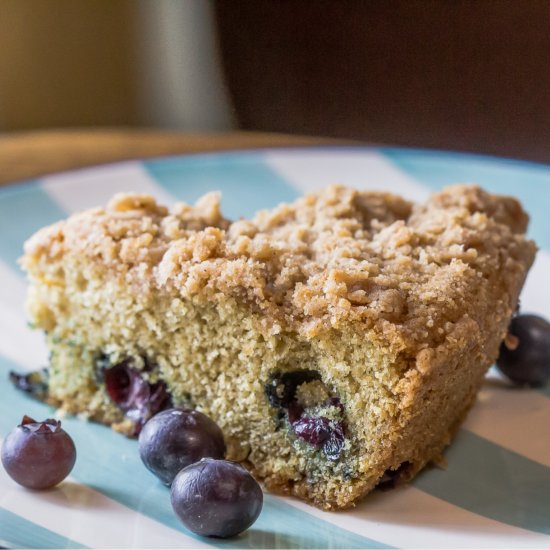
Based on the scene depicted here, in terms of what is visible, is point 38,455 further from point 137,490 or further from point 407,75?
point 407,75

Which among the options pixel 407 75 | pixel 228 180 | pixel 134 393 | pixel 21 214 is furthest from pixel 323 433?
pixel 407 75

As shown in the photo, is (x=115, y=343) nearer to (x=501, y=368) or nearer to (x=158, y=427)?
(x=158, y=427)

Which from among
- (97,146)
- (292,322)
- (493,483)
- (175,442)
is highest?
(292,322)

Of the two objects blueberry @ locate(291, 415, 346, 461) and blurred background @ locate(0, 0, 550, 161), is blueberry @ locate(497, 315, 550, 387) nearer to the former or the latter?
blueberry @ locate(291, 415, 346, 461)

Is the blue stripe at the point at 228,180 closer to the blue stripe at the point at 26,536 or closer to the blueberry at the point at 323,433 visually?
the blueberry at the point at 323,433

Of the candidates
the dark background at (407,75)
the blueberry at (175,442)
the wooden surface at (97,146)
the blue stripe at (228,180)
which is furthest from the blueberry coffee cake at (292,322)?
the dark background at (407,75)

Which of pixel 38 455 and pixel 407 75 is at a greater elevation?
pixel 38 455

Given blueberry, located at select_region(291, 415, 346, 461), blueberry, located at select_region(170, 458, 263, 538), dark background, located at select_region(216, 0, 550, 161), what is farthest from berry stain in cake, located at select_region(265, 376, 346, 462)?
dark background, located at select_region(216, 0, 550, 161)
